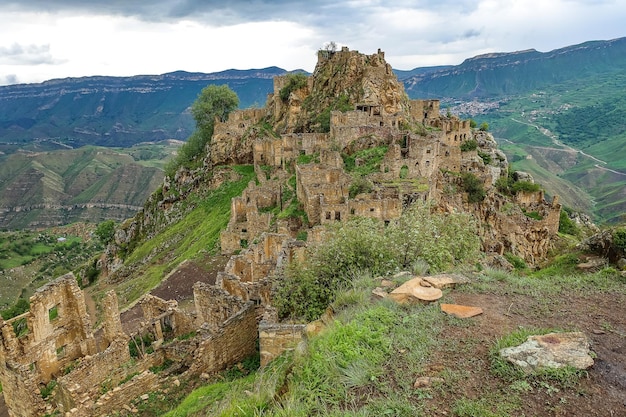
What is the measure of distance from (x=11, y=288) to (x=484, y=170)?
108 metres

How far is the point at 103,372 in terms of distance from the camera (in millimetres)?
16141

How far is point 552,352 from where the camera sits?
26.0 feet

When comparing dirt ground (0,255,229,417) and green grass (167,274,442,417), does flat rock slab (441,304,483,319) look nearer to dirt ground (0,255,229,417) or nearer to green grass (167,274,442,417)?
green grass (167,274,442,417)

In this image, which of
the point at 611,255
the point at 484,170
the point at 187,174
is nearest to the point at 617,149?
the point at 484,170

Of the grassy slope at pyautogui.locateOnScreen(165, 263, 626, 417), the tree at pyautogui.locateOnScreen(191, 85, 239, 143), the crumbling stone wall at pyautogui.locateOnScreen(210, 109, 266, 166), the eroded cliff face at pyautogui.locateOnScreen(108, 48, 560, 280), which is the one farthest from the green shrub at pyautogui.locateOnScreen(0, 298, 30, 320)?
the grassy slope at pyautogui.locateOnScreen(165, 263, 626, 417)

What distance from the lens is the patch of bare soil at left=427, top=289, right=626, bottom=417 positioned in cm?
680

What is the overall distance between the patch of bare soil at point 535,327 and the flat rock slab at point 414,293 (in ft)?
1.35

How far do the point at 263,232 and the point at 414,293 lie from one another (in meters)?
22.0

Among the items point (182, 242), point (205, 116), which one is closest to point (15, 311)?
point (182, 242)

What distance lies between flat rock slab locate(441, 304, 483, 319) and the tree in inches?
2748

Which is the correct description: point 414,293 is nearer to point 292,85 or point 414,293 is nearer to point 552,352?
point 552,352

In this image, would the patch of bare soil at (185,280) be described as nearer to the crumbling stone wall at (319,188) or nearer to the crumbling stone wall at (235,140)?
the crumbling stone wall at (319,188)

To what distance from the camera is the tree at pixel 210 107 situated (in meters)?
75.5

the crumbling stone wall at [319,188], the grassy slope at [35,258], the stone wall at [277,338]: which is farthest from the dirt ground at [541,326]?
the grassy slope at [35,258]
